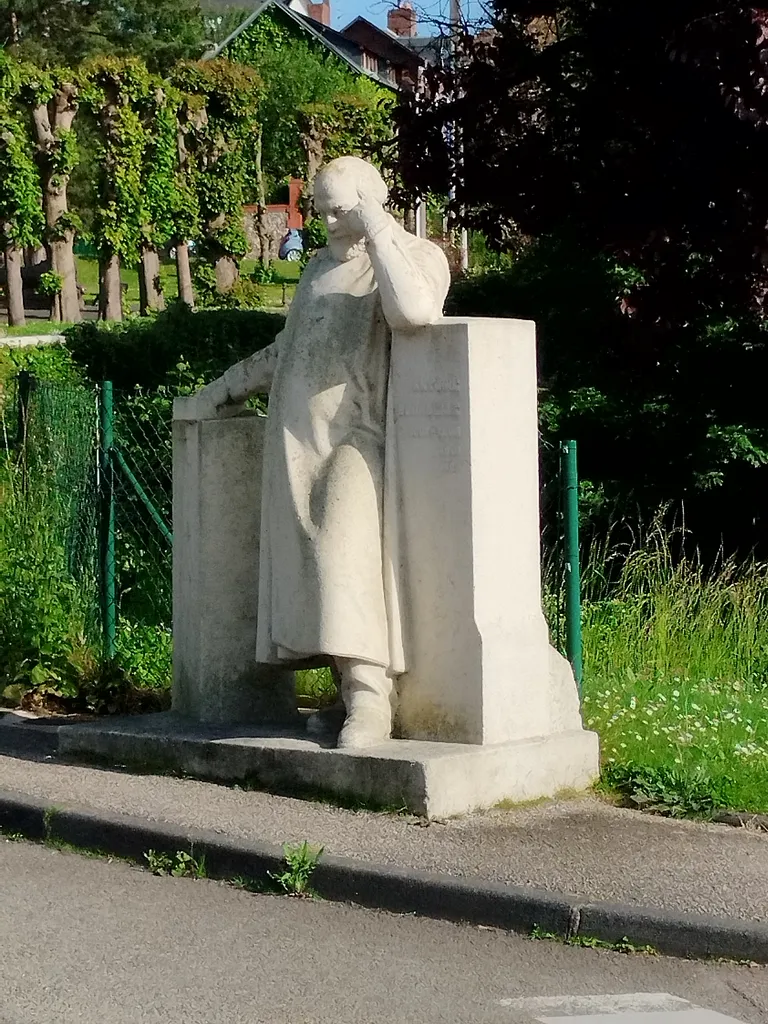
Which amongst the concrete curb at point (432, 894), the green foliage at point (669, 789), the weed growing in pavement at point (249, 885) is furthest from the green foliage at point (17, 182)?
the weed growing in pavement at point (249, 885)

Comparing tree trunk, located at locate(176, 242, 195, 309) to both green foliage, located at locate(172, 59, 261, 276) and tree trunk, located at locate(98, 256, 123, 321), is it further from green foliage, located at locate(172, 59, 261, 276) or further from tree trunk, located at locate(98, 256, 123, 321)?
tree trunk, located at locate(98, 256, 123, 321)

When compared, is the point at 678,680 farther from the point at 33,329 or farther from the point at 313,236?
the point at 313,236

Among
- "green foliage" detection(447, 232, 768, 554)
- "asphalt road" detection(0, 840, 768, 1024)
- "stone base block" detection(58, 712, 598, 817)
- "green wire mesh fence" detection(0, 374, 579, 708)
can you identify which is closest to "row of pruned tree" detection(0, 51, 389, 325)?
"green foliage" detection(447, 232, 768, 554)

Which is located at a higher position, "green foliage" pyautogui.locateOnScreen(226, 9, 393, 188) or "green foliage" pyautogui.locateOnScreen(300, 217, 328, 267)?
"green foliage" pyautogui.locateOnScreen(226, 9, 393, 188)

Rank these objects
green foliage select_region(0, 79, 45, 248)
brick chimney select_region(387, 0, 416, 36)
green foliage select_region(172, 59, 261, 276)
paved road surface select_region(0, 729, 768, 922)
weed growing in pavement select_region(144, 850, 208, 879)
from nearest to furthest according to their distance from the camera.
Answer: paved road surface select_region(0, 729, 768, 922)
weed growing in pavement select_region(144, 850, 208, 879)
brick chimney select_region(387, 0, 416, 36)
green foliage select_region(0, 79, 45, 248)
green foliage select_region(172, 59, 261, 276)

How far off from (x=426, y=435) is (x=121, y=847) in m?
1.89

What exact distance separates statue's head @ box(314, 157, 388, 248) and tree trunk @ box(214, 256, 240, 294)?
23.0m

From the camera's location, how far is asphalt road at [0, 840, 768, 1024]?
438 centimetres

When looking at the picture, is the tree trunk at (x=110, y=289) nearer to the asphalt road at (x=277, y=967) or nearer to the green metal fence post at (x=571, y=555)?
the green metal fence post at (x=571, y=555)

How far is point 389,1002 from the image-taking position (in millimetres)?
4441

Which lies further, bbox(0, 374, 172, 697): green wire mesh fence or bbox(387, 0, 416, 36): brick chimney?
bbox(387, 0, 416, 36): brick chimney

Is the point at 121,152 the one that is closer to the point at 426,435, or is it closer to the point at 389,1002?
the point at 426,435

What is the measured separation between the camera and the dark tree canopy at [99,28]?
53906 millimetres

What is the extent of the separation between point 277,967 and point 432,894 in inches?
26.5
